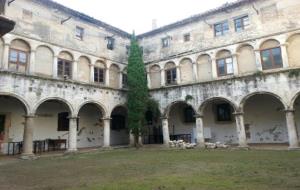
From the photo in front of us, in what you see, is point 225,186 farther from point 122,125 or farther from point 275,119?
point 122,125

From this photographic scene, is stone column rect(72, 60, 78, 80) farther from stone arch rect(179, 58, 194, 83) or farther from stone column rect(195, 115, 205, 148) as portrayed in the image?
stone column rect(195, 115, 205, 148)

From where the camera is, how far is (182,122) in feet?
79.4

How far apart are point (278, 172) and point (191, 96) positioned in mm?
12372

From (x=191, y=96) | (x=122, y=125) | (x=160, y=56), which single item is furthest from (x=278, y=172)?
(x=122, y=125)

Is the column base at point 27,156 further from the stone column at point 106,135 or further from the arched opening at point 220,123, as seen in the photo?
the arched opening at point 220,123

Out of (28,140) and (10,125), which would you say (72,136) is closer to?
(28,140)

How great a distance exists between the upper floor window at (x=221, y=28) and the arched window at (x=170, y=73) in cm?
464

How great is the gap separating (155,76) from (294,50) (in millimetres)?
11486

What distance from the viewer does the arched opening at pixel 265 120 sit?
1942cm

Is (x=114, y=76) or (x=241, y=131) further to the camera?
(x=114, y=76)

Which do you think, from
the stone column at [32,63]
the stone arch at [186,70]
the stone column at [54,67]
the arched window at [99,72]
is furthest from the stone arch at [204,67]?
the stone column at [32,63]

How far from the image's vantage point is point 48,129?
20.2 meters

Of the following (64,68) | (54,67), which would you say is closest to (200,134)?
(64,68)

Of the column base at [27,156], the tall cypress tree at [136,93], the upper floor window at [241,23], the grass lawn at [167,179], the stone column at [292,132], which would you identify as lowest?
the grass lawn at [167,179]
